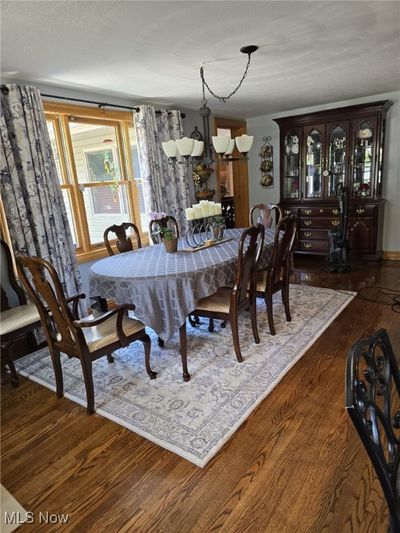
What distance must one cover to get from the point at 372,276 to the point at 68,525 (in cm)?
415

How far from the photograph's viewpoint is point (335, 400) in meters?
2.12

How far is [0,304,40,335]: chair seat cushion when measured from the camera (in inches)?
99.9

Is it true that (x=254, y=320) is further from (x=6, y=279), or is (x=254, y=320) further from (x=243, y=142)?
(x=6, y=279)

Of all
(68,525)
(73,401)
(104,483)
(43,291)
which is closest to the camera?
(68,525)

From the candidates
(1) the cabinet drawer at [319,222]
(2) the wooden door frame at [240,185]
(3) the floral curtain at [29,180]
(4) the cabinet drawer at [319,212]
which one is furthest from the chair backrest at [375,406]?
(2) the wooden door frame at [240,185]

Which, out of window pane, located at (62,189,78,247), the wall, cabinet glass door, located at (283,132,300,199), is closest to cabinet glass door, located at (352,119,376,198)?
the wall

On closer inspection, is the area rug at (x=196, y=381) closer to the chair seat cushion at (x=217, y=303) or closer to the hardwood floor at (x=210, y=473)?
the hardwood floor at (x=210, y=473)

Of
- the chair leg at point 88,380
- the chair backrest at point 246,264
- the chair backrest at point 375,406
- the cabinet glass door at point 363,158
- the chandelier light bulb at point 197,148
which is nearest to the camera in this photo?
the chair backrest at point 375,406

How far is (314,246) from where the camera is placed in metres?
5.27

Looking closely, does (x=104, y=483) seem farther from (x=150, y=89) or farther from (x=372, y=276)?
(x=372, y=276)

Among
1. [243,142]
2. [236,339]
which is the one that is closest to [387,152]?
[243,142]

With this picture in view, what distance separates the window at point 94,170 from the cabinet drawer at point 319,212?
2485 millimetres

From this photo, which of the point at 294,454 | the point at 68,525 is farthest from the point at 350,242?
the point at 68,525

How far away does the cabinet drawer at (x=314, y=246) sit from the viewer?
203 inches
